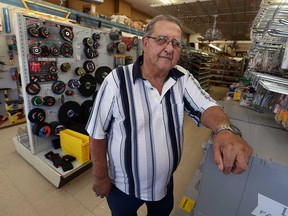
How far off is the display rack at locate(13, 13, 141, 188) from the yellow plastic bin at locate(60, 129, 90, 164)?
0.09m

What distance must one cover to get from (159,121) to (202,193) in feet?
1.33

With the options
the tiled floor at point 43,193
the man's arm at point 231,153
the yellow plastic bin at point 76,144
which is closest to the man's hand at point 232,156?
the man's arm at point 231,153

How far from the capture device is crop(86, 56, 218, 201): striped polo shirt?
0.85 meters

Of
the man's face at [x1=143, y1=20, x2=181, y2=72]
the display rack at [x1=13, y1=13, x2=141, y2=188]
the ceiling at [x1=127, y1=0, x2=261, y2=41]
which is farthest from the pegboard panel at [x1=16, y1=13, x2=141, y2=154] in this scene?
the ceiling at [x1=127, y1=0, x2=261, y2=41]

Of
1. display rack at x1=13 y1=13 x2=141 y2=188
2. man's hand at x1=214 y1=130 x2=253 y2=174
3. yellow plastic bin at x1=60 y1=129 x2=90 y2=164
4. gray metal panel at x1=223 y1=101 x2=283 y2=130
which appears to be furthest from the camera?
yellow plastic bin at x1=60 y1=129 x2=90 y2=164

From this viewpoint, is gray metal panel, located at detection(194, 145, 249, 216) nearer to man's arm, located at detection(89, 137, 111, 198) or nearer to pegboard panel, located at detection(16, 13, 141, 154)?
man's arm, located at detection(89, 137, 111, 198)

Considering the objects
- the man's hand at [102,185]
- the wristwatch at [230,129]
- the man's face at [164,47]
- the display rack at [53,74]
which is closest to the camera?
the wristwatch at [230,129]

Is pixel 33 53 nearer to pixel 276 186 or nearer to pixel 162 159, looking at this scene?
pixel 162 159

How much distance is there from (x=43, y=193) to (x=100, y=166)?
1301 millimetres

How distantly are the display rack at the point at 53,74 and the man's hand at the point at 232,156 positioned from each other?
177 cm

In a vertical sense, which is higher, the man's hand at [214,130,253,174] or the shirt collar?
the shirt collar

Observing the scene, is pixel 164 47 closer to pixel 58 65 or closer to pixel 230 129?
pixel 230 129

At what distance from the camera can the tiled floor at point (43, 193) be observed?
5.25 ft

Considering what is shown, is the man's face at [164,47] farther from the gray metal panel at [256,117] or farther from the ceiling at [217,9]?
the ceiling at [217,9]
